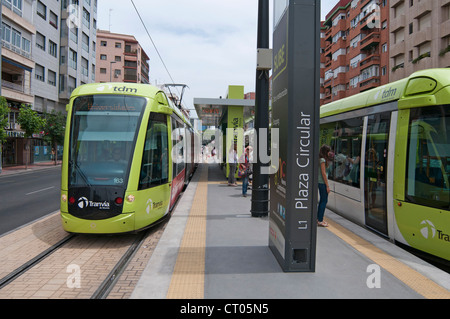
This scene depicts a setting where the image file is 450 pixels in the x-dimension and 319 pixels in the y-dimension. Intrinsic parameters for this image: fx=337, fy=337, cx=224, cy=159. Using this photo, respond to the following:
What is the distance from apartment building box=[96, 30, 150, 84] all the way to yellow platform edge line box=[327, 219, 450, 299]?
6836cm

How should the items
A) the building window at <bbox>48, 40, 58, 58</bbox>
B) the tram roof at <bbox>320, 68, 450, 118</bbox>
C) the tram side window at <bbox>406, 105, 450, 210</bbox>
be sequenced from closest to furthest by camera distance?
the tram side window at <bbox>406, 105, 450, 210</bbox> < the tram roof at <bbox>320, 68, 450, 118</bbox> < the building window at <bbox>48, 40, 58, 58</bbox>

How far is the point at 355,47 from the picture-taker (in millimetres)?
44531

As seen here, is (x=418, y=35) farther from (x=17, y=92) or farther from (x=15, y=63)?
(x=17, y=92)

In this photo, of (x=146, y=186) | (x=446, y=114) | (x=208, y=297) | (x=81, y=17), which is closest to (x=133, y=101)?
(x=146, y=186)

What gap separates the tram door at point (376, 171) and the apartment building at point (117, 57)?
67271 millimetres

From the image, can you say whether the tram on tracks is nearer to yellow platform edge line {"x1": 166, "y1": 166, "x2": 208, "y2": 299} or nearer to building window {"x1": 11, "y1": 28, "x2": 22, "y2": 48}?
yellow platform edge line {"x1": 166, "y1": 166, "x2": 208, "y2": 299}

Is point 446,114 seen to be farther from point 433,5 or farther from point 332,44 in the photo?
point 332,44

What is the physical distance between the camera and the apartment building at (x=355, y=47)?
127 ft

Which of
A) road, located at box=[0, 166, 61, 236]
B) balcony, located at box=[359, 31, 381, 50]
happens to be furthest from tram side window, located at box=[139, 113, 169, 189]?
balcony, located at box=[359, 31, 381, 50]

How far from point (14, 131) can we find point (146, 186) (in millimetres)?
29431

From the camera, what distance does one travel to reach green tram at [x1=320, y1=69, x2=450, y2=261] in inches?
Answer: 192

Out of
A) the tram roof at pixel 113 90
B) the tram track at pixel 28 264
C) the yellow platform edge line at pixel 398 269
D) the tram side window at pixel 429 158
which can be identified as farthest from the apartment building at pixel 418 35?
the tram track at pixel 28 264

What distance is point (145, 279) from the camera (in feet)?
13.2

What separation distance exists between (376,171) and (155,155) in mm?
4253
